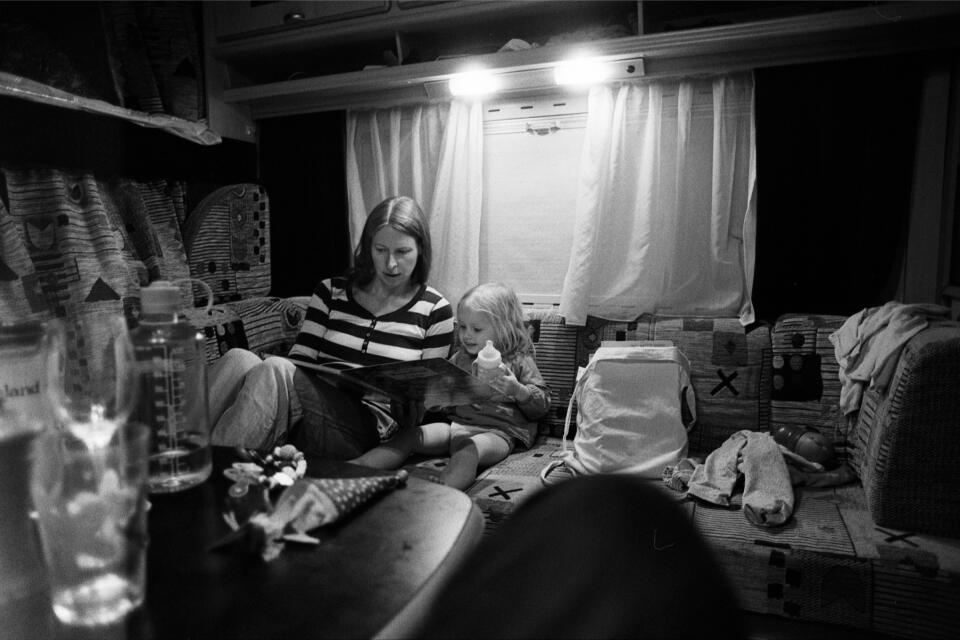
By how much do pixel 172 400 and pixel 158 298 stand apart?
15 centimetres

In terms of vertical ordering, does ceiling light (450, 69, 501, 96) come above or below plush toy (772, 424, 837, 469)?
above

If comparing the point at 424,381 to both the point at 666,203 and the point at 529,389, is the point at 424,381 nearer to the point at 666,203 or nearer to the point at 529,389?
the point at 529,389

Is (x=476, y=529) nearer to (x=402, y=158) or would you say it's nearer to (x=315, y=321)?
(x=315, y=321)

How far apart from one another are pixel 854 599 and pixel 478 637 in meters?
1.12

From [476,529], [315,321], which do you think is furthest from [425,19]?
[476,529]

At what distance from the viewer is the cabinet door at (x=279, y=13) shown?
7.86 feet

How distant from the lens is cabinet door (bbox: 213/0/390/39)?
2396 millimetres

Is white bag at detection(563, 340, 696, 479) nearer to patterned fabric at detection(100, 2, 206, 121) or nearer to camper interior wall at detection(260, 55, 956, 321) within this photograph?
camper interior wall at detection(260, 55, 956, 321)

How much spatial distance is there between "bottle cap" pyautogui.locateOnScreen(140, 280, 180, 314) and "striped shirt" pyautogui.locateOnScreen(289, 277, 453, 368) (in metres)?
1.16

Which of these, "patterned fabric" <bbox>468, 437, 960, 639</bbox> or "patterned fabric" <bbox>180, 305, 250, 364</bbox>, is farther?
"patterned fabric" <bbox>180, 305, 250, 364</bbox>

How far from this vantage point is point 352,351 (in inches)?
81.0

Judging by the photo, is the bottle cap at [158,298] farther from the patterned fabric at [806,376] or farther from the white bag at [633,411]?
the patterned fabric at [806,376]

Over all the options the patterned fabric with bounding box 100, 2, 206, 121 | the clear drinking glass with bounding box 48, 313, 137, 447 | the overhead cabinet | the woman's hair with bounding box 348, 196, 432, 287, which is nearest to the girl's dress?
the woman's hair with bounding box 348, 196, 432, 287

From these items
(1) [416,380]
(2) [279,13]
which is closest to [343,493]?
(1) [416,380]
